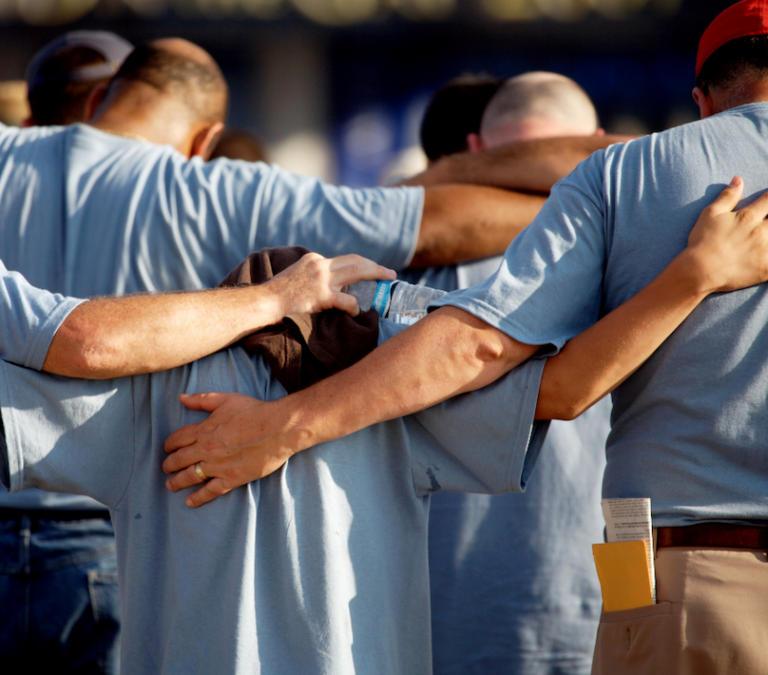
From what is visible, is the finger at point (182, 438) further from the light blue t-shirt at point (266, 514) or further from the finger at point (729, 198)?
the finger at point (729, 198)

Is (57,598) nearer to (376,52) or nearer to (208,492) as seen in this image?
(208,492)

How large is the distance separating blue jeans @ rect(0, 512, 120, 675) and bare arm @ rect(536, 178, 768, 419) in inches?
57.7

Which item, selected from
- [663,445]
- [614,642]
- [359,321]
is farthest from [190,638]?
[663,445]

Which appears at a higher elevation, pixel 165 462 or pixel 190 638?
pixel 165 462

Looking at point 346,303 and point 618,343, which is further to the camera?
point 346,303

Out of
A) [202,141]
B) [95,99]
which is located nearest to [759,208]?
[202,141]

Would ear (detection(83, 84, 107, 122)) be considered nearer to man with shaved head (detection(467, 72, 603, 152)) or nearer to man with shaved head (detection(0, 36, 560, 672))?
man with shaved head (detection(0, 36, 560, 672))

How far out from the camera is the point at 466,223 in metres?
2.28

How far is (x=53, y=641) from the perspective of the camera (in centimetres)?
220

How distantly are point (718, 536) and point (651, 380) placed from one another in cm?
31

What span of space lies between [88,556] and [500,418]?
139cm

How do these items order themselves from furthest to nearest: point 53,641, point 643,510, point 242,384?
point 53,641
point 242,384
point 643,510

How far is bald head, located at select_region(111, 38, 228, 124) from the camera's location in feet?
8.88

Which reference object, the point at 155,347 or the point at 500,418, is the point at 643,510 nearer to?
the point at 500,418
